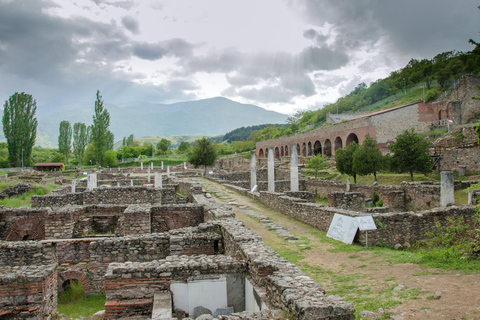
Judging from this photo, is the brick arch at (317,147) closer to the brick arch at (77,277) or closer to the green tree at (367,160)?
the green tree at (367,160)

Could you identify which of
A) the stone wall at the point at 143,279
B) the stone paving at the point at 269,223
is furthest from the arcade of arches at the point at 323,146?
the stone wall at the point at 143,279

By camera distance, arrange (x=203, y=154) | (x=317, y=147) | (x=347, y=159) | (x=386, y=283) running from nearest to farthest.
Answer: (x=386, y=283) < (x=347, y=159) < (x=203, y=154) < (x=317, y=147)

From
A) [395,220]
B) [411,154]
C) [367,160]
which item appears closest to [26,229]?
[395,220]

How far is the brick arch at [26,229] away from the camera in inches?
393

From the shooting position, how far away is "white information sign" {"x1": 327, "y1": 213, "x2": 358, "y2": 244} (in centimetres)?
838

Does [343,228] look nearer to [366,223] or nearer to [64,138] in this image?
[366,223]

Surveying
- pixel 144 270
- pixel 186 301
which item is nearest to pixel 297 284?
pixel 186 301

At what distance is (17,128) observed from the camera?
56188 mm

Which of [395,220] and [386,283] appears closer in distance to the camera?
[386,283]

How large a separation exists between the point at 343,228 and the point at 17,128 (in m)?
64.0

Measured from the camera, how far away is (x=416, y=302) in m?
4.20

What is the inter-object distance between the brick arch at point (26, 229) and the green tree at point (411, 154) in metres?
22.0

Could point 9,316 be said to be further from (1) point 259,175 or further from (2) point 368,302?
(1) point 259,175

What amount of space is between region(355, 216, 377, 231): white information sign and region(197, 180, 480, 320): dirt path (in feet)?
1.91
